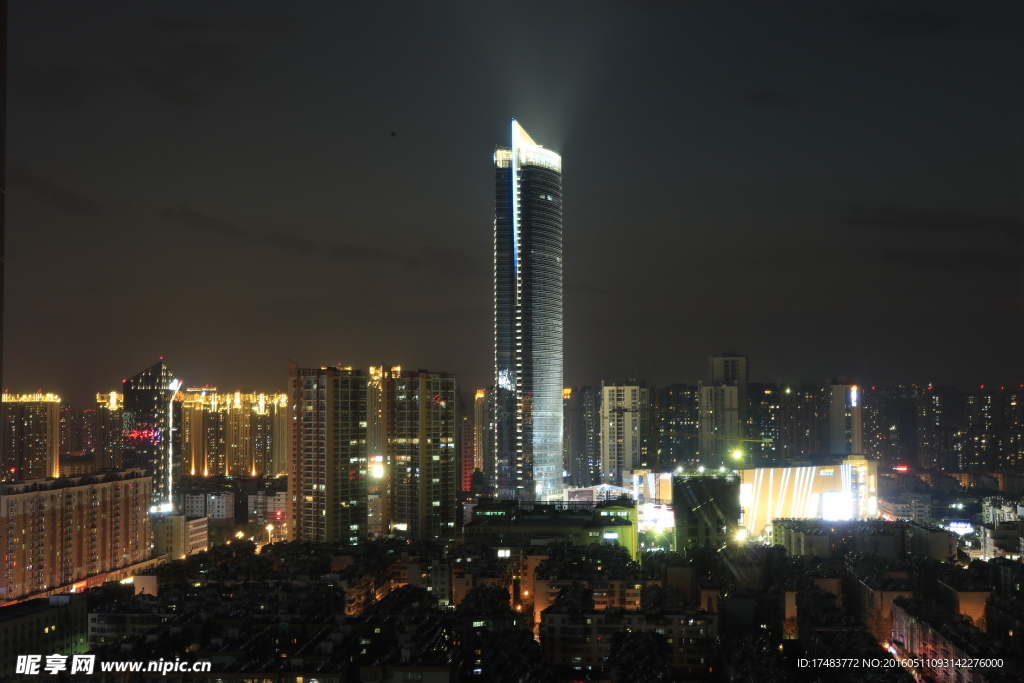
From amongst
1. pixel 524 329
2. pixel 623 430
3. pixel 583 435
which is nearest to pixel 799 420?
pixel 623 430

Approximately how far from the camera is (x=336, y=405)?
12156 millimetres

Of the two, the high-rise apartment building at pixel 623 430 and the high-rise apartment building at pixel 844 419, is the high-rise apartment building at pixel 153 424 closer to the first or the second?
the high-rise apartment building at pixel 623 430

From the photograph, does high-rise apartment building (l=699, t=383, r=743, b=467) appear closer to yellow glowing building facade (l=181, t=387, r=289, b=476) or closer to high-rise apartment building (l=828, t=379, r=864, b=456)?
high-rise apartment building (l=828, t=379, r=864, b=456)

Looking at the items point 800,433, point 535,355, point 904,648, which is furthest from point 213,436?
point 904,648

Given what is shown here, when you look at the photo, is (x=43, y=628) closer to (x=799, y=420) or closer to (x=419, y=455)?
(x=419, y=455)

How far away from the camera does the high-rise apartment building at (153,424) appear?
647 inches

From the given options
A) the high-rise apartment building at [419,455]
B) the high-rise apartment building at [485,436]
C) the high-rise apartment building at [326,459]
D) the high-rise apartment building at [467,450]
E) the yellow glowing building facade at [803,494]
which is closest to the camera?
the high-rise apartment building at [326,459]

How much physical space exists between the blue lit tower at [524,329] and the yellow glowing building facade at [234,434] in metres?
5.92

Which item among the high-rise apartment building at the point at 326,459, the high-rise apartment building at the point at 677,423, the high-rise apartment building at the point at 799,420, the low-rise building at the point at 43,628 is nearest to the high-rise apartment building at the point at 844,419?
the high-rise apartment building at the point at 799,420

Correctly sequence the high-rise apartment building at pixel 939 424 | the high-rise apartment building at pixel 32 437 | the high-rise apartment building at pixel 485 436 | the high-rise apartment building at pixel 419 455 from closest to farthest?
the high-rise apartment building at pixel 32 437, the high-rise apartment building at pixel 419 455, the high-rise apartment building at pixel 939 424, the high-rise apartment building at pixel 485 436

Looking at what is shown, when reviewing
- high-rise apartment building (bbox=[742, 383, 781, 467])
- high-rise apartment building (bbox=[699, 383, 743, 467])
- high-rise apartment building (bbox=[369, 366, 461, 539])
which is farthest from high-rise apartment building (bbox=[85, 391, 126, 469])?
high-rise apartment building (bbox=[742, 383, 781, 467])

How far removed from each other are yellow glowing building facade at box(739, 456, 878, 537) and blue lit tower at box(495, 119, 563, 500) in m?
4.32

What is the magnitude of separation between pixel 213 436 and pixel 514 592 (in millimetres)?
13121

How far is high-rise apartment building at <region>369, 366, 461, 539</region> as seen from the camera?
42.8 feet
